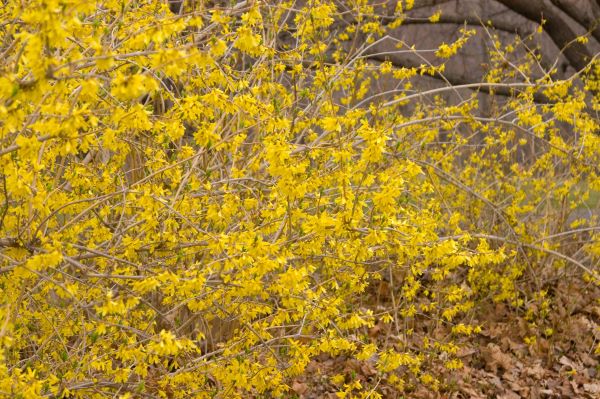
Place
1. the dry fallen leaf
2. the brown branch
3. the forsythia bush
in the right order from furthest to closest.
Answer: the brown branch < the dry fallen leaf < the forsythia bush

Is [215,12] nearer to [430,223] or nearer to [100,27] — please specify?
[100,27]

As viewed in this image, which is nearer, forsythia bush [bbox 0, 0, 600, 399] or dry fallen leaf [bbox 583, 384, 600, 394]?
forsythia bush [bbox 0, 0, 600, 399]

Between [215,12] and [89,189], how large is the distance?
1.32m

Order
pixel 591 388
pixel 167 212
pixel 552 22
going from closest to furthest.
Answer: pixel 167 212, pixel 591 388, pixel 552 22

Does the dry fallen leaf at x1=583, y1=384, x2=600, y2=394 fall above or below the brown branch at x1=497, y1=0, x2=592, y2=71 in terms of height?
below

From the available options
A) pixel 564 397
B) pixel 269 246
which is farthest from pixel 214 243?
pixel 564 397

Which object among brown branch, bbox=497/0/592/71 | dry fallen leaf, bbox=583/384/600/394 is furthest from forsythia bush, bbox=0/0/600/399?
brown branch, bbox=497/0/592/71

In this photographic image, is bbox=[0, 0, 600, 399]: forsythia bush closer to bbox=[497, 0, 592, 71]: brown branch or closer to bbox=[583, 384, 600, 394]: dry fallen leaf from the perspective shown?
bbox=[583, 384, 600, 394]: dry fallen leaf

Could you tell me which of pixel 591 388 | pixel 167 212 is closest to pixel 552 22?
pixel 591 388

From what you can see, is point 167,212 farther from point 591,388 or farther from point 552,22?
point 552,22

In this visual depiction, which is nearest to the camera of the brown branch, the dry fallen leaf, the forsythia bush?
the forsythia bush

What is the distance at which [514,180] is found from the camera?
6973 millimetres

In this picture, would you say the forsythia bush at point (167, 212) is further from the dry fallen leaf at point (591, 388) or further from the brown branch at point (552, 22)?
the brown branch at point (552, 22)

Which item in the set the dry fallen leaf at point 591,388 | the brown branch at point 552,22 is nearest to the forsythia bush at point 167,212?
the dry fallen leaf at point 591,388
